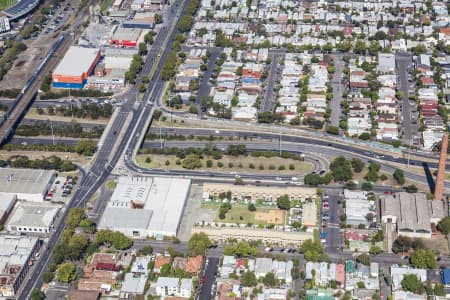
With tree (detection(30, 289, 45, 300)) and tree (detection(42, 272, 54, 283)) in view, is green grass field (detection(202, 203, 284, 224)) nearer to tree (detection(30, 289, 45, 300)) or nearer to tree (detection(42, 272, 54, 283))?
tree (detection(42, 272, 54, 283))

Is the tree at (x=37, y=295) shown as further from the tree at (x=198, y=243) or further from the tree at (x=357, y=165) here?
the tree at (x=357, y=165)

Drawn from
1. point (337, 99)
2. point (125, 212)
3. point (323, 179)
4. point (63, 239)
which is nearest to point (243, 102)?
point (337, 99)

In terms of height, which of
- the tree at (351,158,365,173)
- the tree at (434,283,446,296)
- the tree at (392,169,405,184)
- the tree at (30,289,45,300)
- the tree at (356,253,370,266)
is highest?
the tree at (351,158,365,173)

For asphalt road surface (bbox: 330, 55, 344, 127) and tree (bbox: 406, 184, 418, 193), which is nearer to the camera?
tree (bbox: 406, 184, 418, 193)

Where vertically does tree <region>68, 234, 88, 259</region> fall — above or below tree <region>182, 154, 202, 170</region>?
below

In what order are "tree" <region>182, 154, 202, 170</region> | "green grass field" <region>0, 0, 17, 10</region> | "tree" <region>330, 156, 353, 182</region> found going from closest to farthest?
"tree" <region>330, 156, 353, 182</region>, "tree" <region>182, 154, 202, 170</region>, "green grass field" <region>0, 0, 17, 10</region>

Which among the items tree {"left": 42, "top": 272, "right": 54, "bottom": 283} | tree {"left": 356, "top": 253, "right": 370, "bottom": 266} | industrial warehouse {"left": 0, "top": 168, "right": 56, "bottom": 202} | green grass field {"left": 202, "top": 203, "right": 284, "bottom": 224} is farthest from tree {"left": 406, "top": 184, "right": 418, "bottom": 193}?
industrial warehouse {"left": 0, "top": 168, "right": 56, "bottom": 202}

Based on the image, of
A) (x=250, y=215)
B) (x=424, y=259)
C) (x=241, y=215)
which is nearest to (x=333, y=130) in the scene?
(x=250, y=215)
